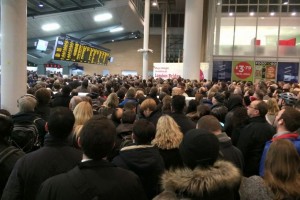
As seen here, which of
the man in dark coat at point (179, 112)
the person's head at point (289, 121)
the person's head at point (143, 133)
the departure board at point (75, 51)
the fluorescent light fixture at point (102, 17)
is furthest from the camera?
the fluorescent light fixture at point (102, 17)

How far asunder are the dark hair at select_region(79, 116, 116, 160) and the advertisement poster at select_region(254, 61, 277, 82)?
2356 cm

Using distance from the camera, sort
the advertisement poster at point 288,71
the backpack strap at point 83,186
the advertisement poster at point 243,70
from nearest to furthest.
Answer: the backpack strap at point 83,186 < the advertisement poster at point 288,71 < the advertisement poster at point 243,70

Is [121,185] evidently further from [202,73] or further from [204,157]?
[202,73]

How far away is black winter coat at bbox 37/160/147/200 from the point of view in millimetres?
1819

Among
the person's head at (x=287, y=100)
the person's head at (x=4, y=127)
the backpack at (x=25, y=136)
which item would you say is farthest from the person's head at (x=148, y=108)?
the person's head at (x=287, y=100)

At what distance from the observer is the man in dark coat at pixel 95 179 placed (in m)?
1.83

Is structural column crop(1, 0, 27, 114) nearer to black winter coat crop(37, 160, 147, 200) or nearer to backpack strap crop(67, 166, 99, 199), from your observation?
black winter coat crop(37, 160, 147, 200)

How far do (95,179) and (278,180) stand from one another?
4.41 feet

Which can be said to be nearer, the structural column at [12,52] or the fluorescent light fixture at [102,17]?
the structural column at [12,52]

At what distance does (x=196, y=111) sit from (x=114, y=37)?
111 feet

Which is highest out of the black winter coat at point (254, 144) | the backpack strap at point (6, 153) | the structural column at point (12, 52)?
the structural column at point (12, 52)

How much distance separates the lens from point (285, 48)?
23688 mm

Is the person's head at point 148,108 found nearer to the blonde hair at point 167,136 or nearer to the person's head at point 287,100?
the blonde hair at point 167,136

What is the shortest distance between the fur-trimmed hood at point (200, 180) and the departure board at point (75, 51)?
16.6 metres
